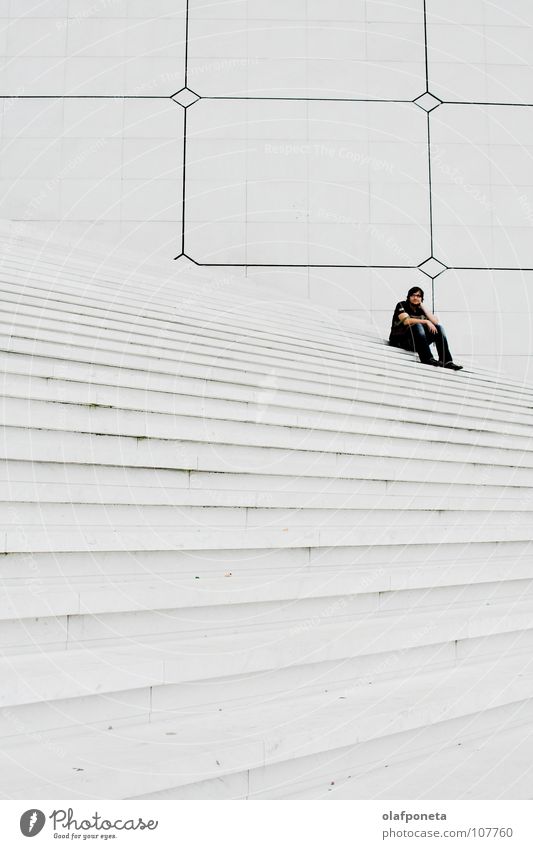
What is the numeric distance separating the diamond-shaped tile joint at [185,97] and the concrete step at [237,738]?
6.26 metres

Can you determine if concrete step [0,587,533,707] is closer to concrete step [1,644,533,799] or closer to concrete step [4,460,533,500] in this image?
concrete step [1,644,533,799]

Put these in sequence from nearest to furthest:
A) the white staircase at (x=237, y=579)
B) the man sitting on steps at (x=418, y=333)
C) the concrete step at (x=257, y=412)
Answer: the white staircase at (x=237, y=579), the concrete step at (x=257, y=412), the man sitting on steps at (x=418, y=333)

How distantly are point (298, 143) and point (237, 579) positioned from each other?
5.82m

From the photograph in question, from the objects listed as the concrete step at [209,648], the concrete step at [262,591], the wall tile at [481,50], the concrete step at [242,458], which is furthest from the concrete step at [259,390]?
the wall tile at [481,50]

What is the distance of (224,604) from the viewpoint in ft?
5.27

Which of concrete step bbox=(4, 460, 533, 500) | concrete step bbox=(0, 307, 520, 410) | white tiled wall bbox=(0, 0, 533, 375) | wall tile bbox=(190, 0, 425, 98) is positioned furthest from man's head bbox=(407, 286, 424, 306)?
wall tile bbox=(190, 0, 425, 98)

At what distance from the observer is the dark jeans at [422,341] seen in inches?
170

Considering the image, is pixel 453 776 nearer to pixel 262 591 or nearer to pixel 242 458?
pixel 262 591

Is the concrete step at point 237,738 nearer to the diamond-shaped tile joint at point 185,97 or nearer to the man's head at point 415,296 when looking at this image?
the man's head at point 415,296

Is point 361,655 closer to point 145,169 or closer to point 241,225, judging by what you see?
point 241,225

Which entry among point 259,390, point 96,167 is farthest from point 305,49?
point 259,390

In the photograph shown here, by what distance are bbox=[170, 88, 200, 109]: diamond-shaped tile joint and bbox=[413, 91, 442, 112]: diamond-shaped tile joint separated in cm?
216

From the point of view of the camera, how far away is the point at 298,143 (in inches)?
260
